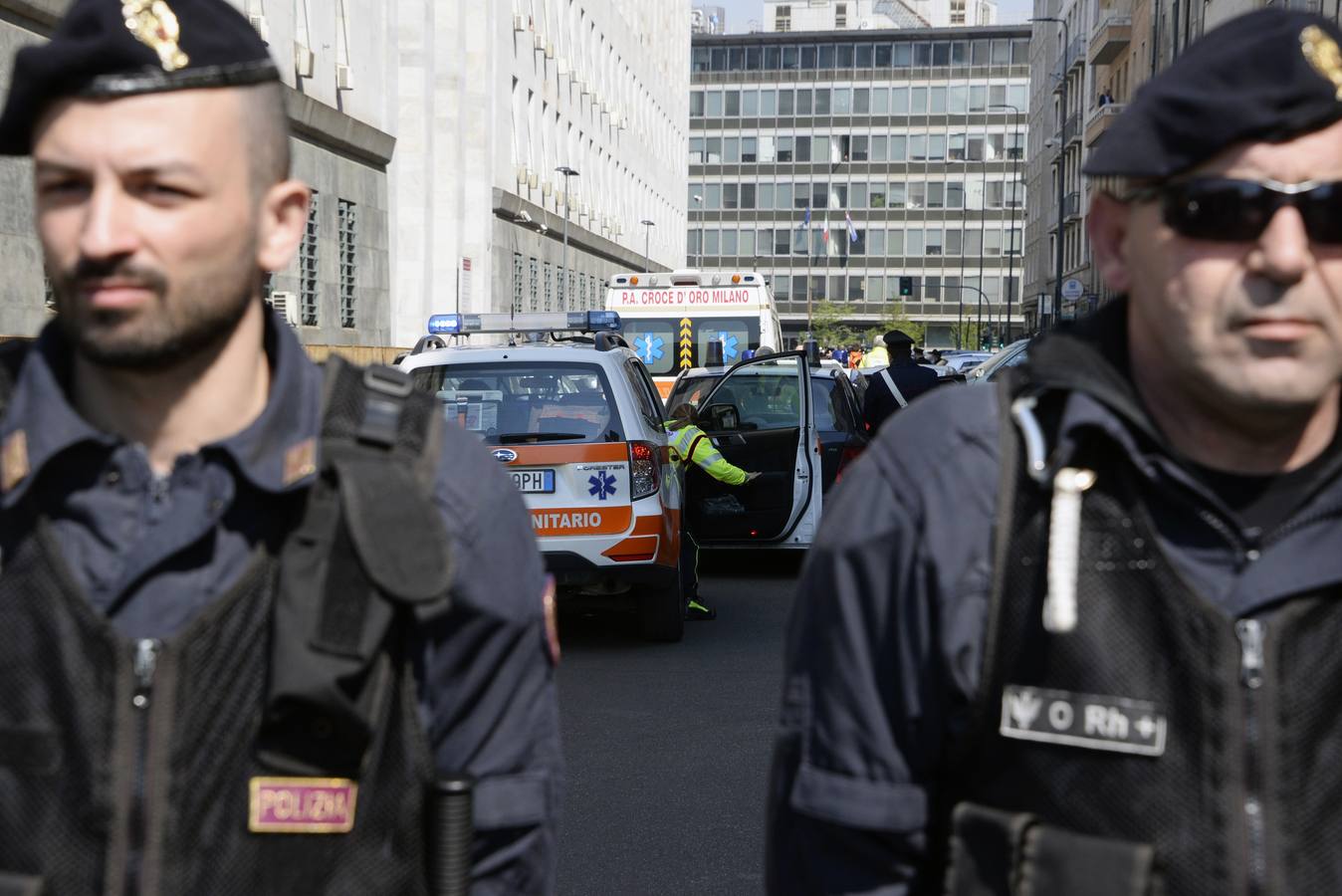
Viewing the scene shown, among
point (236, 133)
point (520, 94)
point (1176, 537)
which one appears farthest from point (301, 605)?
point (520, 94)

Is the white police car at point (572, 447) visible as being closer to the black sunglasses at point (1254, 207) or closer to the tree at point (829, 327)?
the black sunglasses at point (1254, 207)

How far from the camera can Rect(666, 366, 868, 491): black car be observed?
14133 mm

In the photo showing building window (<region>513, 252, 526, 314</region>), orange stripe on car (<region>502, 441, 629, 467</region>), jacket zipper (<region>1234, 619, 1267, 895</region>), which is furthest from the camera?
building window (<region>513, 252, 526, 314</region>)

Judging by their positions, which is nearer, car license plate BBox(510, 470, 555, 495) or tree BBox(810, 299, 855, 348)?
car license plate BBox(510, 470, 555, 495)

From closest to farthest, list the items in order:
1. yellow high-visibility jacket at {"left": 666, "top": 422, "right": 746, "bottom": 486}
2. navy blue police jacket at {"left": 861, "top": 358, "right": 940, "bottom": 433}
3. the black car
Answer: yellow high-visibility jacket at {"left": 666, "top": 422, "right": 746, "bottom": 486} < the black car < navy blue police jacket at {"left": 861, "top": 358, "right": 940, "bottom": 433}

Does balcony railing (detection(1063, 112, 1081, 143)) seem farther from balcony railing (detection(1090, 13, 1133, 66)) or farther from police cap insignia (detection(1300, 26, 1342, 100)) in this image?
police cap insignia (detection(1300, 26, 1342, 100))

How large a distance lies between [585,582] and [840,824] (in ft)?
26.6

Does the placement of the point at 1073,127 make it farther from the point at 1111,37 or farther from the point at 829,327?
the point at 829,327

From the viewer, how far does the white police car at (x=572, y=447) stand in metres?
9.90

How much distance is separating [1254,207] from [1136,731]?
2.04 ft

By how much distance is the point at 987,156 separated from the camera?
112 m

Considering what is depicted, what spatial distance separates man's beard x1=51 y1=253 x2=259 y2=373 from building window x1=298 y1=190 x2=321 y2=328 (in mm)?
26668

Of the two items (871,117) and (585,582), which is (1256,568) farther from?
(871,117)

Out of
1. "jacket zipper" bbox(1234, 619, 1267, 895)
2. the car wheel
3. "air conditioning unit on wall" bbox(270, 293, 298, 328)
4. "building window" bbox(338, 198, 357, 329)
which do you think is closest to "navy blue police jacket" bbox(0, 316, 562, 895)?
"jacket zipper" bbox(1234, 619, 1267, 895)
